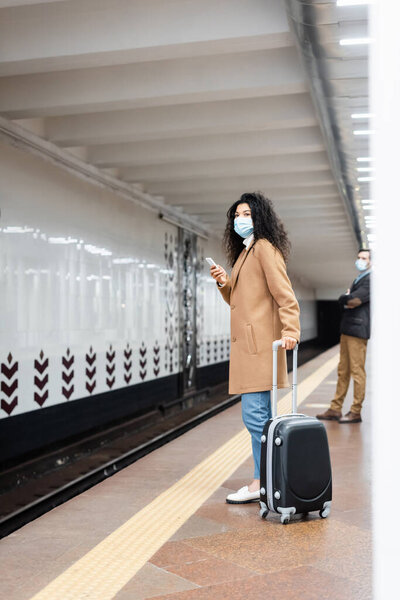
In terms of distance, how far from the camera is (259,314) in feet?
12.0

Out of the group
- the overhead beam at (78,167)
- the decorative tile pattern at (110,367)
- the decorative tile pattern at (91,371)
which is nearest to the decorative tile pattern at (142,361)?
the decorative tile pattern at (110,367)

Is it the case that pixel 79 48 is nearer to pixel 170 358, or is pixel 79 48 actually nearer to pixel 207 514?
pixel 207 514

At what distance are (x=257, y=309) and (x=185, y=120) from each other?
10.9 ft

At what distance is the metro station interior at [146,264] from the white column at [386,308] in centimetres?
11

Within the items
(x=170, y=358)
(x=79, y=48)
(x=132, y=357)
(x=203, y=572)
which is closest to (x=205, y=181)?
(x=132, y=357)

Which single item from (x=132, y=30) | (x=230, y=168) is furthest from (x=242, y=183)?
(x=132, y=30)

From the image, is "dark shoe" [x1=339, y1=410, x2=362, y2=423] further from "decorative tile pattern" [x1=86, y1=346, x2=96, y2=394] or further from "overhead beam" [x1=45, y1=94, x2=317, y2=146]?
"decorative tile pattern" [x1=86, y1=346, x2=96, y2=394]

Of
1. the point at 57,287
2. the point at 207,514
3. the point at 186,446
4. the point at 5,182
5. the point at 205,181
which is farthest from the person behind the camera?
the point at 205,181

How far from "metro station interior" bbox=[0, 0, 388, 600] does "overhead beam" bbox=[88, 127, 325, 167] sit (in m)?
0.02

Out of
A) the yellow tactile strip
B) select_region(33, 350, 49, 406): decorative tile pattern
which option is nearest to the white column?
the yellow tactile strip

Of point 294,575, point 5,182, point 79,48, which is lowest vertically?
point 294,575

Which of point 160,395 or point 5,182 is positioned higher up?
point 5,182

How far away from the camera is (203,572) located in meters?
2.77

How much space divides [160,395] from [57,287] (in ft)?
13.2
